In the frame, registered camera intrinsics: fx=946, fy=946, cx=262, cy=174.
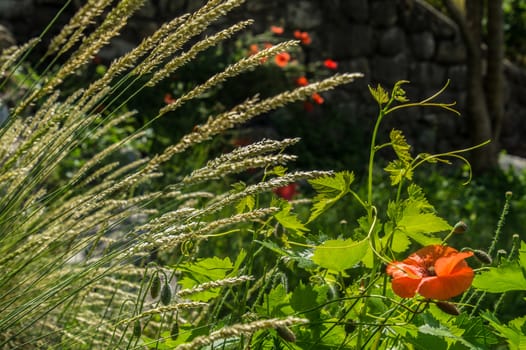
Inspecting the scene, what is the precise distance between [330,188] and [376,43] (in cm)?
713

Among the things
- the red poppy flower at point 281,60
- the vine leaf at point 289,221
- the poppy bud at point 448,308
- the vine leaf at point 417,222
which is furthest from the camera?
the red poppy flower at point 281,60

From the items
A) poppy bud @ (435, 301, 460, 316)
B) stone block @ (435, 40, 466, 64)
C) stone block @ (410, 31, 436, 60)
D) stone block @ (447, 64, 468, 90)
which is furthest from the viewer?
stone block @ (447, 64, 468, 90)

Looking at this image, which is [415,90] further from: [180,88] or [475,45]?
[180,88]

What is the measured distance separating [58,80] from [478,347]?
83cm

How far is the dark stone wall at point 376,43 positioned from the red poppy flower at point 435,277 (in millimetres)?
6080

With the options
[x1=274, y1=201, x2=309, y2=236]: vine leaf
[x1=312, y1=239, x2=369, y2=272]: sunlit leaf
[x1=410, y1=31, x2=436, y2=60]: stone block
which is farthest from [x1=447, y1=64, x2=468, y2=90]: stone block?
[x1=312, y1=239, x2=369, y2=272]: sunlit leaf

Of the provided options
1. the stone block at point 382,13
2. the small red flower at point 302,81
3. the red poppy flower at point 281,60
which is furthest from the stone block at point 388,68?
the red poppy flower at point 281,60

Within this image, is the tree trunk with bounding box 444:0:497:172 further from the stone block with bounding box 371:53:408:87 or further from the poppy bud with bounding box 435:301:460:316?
the poppy bud with bounding box 435:301:460:316

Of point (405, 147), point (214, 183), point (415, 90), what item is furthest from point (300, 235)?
point (415, 90)

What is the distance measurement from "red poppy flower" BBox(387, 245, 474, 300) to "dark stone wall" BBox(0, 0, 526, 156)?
6080mm

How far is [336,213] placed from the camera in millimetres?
5043

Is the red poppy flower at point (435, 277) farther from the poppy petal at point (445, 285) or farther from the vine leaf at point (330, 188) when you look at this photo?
the vine leaf at point (330, 188)

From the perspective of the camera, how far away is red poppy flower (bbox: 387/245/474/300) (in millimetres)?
1358

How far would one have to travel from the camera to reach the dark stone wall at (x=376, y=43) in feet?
24.8
